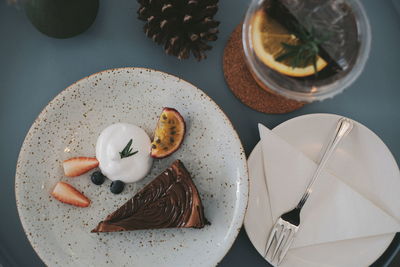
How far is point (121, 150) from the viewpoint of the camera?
0.97 metres

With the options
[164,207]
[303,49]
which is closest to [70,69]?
[164,207]

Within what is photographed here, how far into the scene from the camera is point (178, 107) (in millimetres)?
982

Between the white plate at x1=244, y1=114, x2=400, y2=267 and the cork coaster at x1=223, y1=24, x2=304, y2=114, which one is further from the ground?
the cork coaster at x1=223, y1=24, x2=304, y2=114

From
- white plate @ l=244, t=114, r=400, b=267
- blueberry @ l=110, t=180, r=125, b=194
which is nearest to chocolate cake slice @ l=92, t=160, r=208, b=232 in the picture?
blueberry @ l=110, t=180, r=125, b=194

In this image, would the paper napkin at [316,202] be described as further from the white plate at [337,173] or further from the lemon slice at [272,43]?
the lemon slice at [272,43]

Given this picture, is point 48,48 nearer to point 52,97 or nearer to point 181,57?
point 52,97

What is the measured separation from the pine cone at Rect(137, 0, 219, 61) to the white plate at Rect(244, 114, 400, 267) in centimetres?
26

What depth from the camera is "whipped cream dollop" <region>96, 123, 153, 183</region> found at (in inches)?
38.2

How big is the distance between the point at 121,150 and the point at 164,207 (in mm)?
157

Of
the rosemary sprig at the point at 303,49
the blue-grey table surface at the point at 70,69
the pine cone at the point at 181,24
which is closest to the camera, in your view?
the rosemary sprig at the point at 303,49

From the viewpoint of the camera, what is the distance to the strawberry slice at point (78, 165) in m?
0.98

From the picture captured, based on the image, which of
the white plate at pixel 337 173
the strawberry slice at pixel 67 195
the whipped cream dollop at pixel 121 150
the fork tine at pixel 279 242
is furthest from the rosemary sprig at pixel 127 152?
the fork tine at pixel 279 242

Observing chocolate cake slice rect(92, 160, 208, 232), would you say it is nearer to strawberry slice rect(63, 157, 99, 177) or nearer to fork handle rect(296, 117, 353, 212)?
strawberry slice rect(63, 157, 99, 177)

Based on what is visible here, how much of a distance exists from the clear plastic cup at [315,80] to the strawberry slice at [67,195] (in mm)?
479
